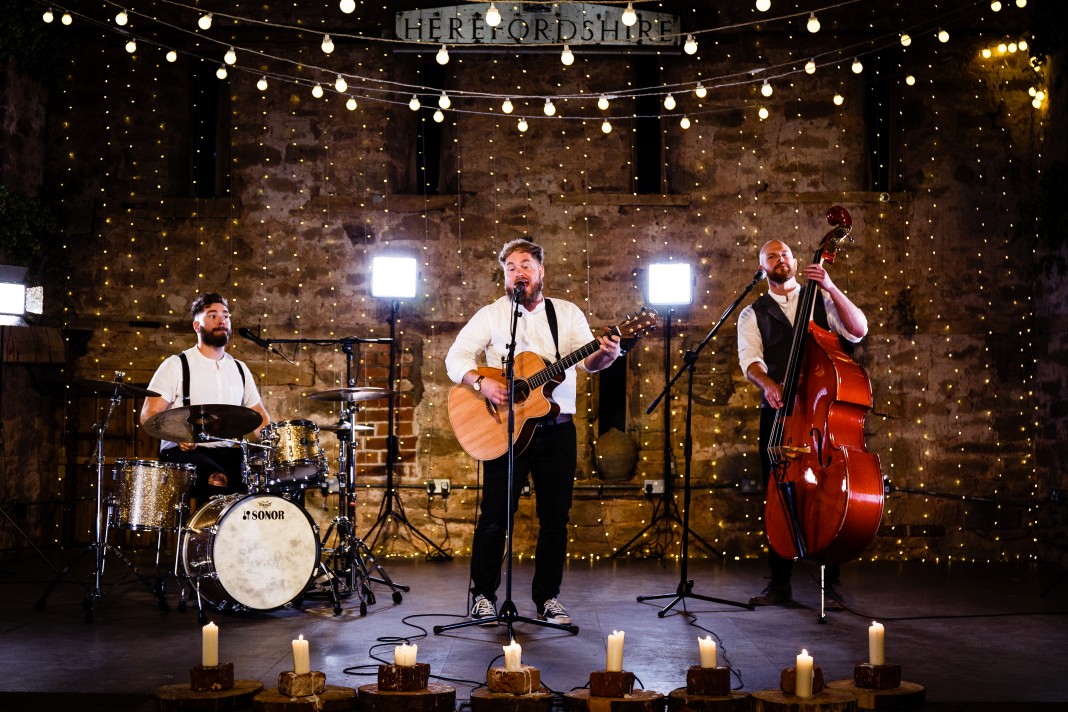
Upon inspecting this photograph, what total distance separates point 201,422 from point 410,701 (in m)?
2.44

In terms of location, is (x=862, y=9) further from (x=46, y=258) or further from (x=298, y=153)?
(x=46, y=258)

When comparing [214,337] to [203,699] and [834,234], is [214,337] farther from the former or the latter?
[834,234]

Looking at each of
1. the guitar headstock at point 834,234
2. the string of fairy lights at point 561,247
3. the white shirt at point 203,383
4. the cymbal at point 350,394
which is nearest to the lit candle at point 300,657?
the cymbal at point 350,394

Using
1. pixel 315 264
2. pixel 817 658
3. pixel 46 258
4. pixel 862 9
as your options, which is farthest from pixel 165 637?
pixel 862 9

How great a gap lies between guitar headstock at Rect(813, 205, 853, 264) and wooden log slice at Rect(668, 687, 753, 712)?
7.90ft

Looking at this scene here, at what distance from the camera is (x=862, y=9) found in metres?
7.75

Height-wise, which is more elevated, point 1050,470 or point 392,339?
point 392,339

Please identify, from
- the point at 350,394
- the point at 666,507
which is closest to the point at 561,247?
the point at 666,507

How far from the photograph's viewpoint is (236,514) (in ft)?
16.6

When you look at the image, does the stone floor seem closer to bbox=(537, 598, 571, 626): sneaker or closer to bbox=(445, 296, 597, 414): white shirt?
bbox=(537, 598, 571, 626): sneaker

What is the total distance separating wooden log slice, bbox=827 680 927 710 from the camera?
125 inches

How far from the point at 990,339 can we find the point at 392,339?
439 cm

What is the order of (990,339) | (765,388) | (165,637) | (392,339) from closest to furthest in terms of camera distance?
(165,637), (765,388), (392,339), (990,339)

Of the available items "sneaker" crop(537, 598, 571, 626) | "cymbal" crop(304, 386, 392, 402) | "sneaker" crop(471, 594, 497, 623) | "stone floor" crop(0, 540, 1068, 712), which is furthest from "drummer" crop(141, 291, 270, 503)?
"sneaker" crop(537, 598, 571, 626)
